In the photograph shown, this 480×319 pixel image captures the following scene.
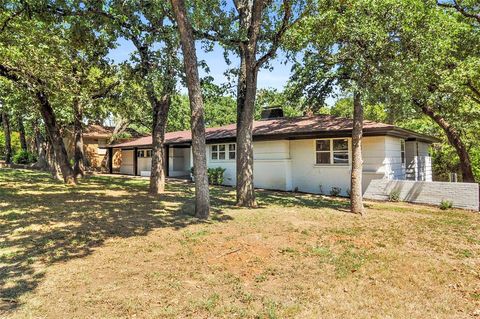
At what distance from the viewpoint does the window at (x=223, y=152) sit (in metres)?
19.9

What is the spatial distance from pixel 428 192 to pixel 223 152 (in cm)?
1168

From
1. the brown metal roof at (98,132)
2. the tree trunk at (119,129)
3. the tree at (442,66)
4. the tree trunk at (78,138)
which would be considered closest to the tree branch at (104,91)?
the tree trunk at (78,138)

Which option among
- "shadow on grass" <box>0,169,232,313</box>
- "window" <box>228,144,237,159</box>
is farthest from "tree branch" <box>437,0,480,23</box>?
"shadow on grass" <box>0,169,232,313</box>

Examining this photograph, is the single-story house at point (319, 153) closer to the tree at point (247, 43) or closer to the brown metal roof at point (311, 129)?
the brown metal roof at point (311, 129)

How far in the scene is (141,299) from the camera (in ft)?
13.8

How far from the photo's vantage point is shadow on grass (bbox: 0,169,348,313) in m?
5.22

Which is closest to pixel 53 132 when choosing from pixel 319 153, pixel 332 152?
pixel 319 153

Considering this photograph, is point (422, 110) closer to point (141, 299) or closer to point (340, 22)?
point (340, 22)

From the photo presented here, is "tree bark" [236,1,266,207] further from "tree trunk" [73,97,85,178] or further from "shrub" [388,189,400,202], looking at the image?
"tree trunk" [73,97,85,178]

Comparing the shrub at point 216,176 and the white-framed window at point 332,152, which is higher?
the white-framed window at point 332,152

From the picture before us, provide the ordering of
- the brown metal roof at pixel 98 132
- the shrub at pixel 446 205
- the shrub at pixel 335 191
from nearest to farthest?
the shrub at pixel 446 205
the shrub at pixel 335 191
the brown metal roof at pixel 98 132

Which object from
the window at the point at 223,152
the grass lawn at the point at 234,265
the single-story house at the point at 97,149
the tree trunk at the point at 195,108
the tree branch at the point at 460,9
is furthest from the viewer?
the single-story house at the point at 97,149

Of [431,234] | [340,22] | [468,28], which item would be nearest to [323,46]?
[340,22]

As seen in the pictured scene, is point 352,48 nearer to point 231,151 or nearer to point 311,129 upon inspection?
point 311,129
